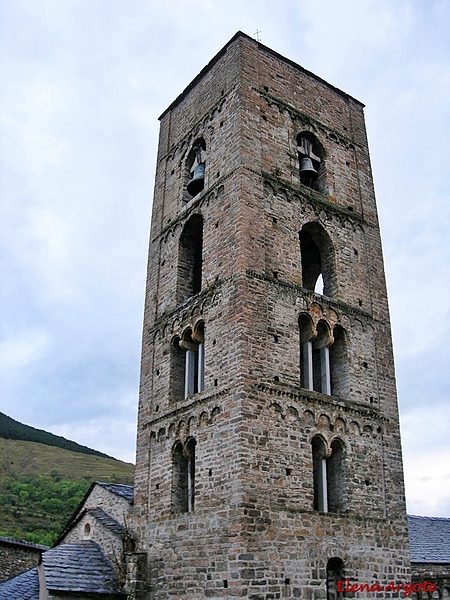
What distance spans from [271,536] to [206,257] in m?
6.97

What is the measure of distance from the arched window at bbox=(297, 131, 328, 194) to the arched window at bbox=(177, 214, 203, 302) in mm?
3431

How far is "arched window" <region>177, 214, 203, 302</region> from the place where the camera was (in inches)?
664

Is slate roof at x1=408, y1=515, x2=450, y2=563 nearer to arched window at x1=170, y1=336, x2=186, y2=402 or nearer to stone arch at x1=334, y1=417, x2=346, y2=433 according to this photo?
stone arch at x1=334, y1=417, x2=346, y2=433

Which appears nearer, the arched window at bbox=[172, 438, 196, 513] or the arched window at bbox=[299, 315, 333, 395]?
the arched window at bbox=[172, 438, 196, 513]

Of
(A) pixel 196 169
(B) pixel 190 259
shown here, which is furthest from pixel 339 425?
(A) pixel 196 169

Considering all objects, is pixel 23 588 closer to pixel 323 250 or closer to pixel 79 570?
pixel 79 570

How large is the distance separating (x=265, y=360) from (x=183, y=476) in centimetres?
351

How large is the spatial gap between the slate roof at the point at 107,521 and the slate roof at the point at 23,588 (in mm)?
2072

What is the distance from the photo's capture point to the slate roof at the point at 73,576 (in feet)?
42.4

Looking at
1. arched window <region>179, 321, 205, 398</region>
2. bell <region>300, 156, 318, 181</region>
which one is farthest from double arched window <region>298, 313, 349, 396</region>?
bell <region>300, 156, 318, 181</region>

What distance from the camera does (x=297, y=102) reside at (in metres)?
18.4

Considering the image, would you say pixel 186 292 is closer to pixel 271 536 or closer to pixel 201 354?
pixel 201 354

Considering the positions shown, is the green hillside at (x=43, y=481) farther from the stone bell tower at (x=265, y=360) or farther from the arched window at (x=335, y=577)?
the arched window at (x=335, y=577)
